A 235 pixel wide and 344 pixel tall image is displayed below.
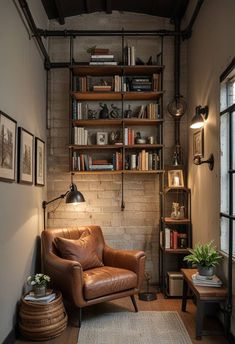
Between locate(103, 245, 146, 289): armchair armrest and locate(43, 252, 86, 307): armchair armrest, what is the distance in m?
0.66

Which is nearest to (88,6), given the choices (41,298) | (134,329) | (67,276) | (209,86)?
(209,86)

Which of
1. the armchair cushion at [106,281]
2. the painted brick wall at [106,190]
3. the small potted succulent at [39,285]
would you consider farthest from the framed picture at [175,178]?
the small potted succulent at [39,285]

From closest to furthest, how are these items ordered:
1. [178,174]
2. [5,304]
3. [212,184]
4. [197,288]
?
[5,304] → [197,288] → [212,184] → [178,174]

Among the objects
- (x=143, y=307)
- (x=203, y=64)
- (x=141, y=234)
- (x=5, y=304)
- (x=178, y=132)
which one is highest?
(x=203, y=64)

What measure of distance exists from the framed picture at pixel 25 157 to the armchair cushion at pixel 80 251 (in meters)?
0.74

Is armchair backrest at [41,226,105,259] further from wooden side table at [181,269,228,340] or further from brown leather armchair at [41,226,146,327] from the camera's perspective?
wooden side table at [181,269,228,340]

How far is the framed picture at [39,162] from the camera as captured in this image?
3777 millimetres

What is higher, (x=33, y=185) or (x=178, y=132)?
(x=178, y=132)

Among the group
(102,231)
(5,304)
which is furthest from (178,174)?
(5,304)

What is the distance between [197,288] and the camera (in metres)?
2.96

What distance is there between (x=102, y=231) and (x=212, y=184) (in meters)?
1.69

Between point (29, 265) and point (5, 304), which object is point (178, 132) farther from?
point (5, 304)

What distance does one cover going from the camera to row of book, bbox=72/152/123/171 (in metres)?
4.20

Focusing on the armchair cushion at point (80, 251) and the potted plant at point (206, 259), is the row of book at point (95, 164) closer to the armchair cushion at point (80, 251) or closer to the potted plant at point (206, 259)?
the armchair cushion at point (80, 251)
